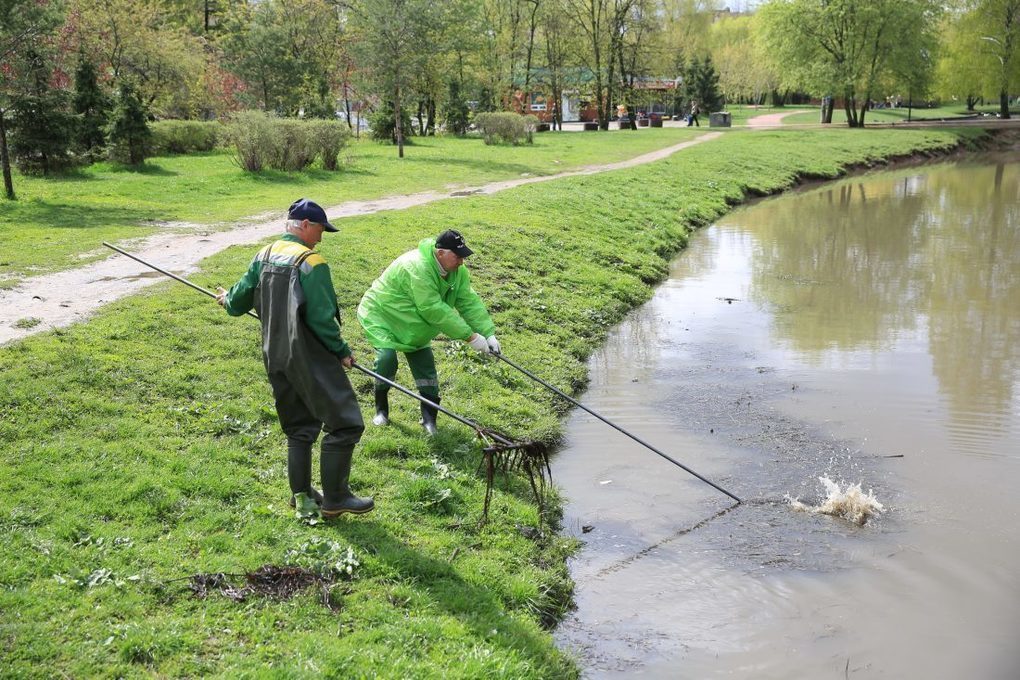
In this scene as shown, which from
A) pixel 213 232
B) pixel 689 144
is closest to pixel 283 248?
pixel 213 232

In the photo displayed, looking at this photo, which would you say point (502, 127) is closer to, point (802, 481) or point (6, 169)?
point (6, 169)

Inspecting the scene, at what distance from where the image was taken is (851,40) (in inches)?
1928

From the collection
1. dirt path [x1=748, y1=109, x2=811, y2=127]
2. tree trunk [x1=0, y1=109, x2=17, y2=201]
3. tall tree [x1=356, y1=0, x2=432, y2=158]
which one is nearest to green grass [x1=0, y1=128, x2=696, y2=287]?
tree trunk [x1=0, y1=109, x2=17, y2=201]

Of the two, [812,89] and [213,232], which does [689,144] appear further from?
[213,232]

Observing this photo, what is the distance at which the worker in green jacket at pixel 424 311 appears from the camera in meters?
6.93

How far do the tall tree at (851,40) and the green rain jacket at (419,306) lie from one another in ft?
152

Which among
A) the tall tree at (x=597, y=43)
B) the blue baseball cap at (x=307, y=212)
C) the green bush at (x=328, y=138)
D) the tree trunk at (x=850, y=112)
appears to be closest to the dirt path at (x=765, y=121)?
the tree trunk at (x=850, y=112)

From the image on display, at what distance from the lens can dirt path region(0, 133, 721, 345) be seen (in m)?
8.93

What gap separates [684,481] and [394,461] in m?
2.47

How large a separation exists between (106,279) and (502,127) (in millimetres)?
26059

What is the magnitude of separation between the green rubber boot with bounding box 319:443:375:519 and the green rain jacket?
1.54m

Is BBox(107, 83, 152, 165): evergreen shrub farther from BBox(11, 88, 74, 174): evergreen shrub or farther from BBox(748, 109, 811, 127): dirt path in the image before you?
BBox(748, 109, 811, 127): dirt path

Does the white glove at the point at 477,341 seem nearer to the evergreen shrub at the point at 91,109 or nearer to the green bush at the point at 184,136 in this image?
the evergreen shrub at the point at 91,109

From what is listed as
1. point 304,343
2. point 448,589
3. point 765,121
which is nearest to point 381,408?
point 304,343
